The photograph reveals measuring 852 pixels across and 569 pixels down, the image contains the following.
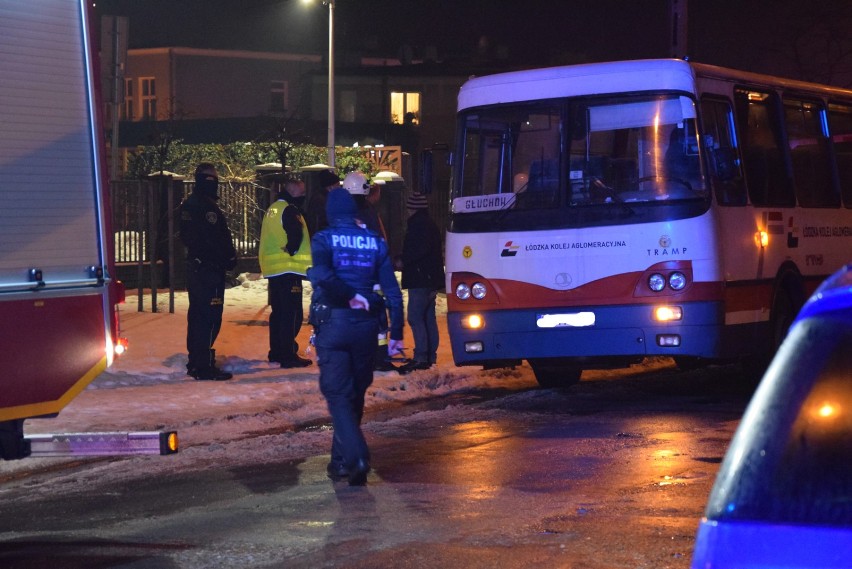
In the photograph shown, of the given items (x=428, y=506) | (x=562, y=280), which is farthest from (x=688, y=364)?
(x=428, y=506)

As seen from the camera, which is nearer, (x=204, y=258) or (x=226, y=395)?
(x=226, y=395)

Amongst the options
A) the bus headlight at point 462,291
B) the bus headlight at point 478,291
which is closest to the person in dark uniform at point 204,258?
the bus headlight at point 462,291

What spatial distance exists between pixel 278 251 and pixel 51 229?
732 cm

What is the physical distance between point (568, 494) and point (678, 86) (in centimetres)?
504

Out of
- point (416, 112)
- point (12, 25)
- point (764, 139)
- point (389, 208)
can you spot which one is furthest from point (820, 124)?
point (416, 112)

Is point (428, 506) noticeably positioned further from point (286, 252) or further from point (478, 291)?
point (286, 252)

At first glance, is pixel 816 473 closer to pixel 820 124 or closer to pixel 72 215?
pixel 72 215

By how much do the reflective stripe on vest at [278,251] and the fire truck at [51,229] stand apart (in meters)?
6.69

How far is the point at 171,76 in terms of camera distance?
6312 centimetres

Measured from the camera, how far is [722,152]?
11.8 m

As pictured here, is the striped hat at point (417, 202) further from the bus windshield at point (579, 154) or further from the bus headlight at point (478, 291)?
the bus headlight at point (478, 291)

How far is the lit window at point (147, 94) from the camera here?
209ft

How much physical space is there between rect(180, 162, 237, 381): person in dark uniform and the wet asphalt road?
3239 mm

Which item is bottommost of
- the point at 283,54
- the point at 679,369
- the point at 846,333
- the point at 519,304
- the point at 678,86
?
the point at 679,369
